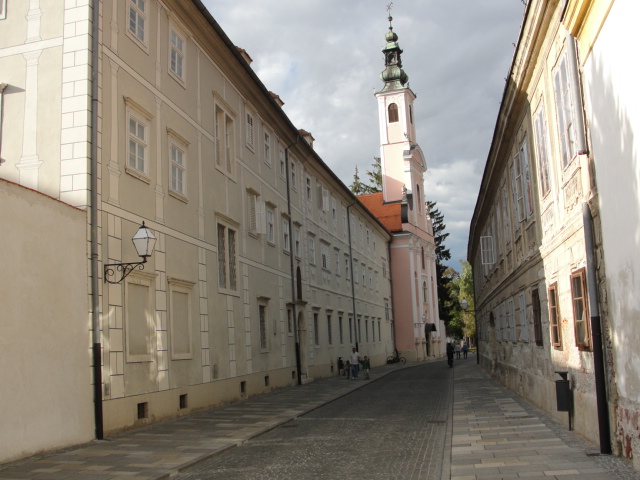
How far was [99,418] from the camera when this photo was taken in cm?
1247

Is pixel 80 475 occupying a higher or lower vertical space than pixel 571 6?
lower

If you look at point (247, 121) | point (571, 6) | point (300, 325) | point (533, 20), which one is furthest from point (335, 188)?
point (571, 6)

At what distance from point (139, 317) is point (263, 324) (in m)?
9.55

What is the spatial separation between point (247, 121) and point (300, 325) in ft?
31.6

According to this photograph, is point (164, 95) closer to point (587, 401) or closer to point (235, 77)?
point (235, 77)

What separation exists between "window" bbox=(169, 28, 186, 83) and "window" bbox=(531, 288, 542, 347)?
10.8 metres

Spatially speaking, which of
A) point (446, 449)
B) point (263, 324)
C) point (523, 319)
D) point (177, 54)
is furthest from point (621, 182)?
point (263, 324)

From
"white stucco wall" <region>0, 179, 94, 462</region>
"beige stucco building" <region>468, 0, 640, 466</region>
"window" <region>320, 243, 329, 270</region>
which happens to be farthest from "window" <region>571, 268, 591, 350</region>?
"window" <region>320, 243, 329, 270</region>

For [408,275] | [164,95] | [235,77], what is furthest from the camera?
[408,275]

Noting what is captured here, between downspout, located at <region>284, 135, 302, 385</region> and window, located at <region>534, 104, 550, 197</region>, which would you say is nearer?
window, located at <region>534, 104, 550, 197</region>

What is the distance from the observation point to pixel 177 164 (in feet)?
57.8

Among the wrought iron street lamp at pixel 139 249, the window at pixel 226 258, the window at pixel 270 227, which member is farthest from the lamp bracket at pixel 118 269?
the window at pixel 270 227

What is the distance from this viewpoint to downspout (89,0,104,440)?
41.0 ft

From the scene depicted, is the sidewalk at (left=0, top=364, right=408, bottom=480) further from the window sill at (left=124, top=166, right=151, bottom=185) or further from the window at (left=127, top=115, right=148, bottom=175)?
the window at (left=127, top=115, right=148, bottom=175)
